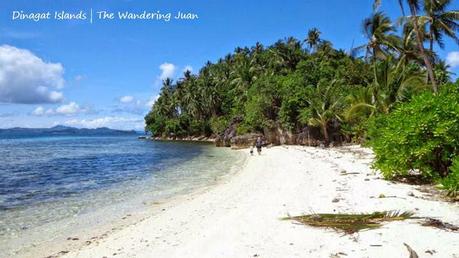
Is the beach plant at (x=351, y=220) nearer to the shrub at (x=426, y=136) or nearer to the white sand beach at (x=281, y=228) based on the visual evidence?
the white sand beach at (x=281, y=228)

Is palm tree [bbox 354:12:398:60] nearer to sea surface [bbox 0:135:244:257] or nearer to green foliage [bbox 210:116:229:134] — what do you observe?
sea surface [bbox 0:135:244:257]

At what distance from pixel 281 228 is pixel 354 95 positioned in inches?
1075

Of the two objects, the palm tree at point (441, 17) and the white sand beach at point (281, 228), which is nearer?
the white sand beach at point (281, 228)

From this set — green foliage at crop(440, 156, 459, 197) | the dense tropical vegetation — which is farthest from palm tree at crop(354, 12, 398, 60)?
green foliage at crop(440, 156, 459, 197)

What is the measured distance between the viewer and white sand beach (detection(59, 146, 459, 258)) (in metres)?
7.02

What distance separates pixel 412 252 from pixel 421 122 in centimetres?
657

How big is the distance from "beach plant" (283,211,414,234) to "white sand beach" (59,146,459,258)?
8.3 inches

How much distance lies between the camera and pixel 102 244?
9.65 meters

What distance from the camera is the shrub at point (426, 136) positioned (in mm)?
11430

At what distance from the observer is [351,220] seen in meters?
8.41

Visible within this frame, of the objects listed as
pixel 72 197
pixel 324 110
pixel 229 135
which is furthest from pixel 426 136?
pixel 229 135

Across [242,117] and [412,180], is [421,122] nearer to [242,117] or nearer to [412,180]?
[412,180]

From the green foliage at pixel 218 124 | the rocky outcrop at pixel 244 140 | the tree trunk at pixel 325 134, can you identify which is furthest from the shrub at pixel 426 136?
the green foliage at pixel 218 124

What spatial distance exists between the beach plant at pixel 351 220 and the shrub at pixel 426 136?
3.62 m
